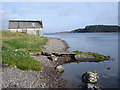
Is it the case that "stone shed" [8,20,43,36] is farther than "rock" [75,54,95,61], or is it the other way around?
"stone shed" [8,20,43,36]

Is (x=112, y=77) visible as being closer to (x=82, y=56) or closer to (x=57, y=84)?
(x=57, y=84)

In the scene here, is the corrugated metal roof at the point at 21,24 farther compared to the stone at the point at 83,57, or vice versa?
the corrugated metal roof at the point at 21,24

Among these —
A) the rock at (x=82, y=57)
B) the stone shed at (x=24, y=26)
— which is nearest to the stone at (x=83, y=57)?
the rock at (x=82, y=57)

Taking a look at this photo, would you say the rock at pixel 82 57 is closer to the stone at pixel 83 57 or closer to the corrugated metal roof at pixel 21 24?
the stone at pixel 83 57

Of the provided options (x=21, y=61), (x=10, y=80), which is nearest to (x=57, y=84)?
(x=10, y=80)

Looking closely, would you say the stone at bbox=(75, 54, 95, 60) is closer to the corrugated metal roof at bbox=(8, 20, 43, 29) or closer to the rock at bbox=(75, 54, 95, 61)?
the rock at bbox=(75, 54, 95, 61)

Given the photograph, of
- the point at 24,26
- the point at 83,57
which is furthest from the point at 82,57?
the point at 24,26

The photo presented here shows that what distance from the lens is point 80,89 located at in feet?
38.3

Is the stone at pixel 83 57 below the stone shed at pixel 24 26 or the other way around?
below

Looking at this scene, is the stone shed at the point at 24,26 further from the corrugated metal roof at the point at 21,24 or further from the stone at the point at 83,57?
the stone at the point at 83,57

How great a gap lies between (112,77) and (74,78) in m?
3.54

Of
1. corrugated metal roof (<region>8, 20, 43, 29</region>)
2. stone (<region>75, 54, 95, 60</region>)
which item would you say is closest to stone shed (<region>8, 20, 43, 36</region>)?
corrugated metal roof (<region>8, 20, 43, 29</region>)

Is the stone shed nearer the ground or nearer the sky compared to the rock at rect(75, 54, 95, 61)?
nearer the sky

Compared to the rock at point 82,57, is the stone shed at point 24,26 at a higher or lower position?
higher
